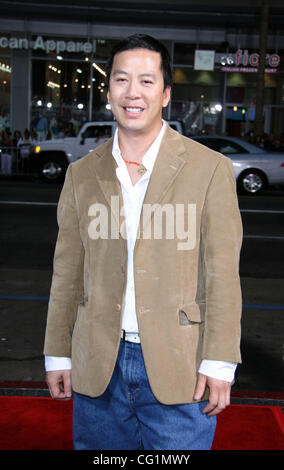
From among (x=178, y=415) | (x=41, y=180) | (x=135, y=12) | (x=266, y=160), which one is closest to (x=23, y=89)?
(x=135, y=12)

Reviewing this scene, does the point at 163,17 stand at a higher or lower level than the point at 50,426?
higher

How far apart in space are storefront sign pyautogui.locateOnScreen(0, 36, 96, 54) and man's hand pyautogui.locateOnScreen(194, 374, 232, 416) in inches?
871

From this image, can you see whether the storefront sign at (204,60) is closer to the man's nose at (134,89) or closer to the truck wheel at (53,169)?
the truck wheel at (53,169)

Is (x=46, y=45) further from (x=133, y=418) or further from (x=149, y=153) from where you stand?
(x=133, y=418)

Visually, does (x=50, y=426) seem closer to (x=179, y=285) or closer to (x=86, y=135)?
(x=179, y=285)

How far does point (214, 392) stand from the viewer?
189 cm

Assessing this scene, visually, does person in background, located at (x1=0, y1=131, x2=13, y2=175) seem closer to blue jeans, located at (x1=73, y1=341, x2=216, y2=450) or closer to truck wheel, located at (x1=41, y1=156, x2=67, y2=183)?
truck wheel, located at (x1=41, y1=156, x2=67, y2=183)

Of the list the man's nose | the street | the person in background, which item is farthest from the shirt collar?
the person in background

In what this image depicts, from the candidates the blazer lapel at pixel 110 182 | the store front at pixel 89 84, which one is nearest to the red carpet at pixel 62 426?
the blazer lapel at pixel 110 182

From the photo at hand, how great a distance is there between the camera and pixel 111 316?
1976 millimetres

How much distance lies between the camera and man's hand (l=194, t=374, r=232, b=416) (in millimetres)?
1886

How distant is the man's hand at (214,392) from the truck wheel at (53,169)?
618 inches

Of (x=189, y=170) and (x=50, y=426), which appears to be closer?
(x=189, y=170)
